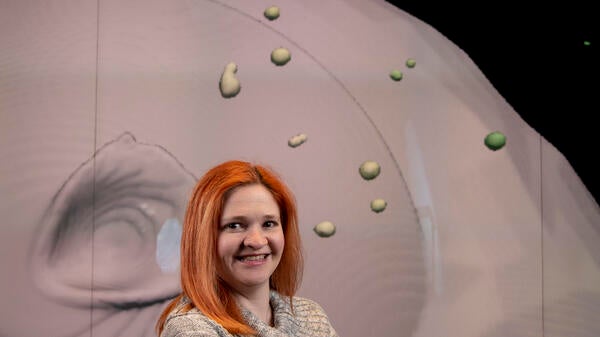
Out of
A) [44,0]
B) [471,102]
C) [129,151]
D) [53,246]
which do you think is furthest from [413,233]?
[44,0]

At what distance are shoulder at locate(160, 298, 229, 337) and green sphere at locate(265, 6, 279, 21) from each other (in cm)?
186

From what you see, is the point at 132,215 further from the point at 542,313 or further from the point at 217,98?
the point at 542,313

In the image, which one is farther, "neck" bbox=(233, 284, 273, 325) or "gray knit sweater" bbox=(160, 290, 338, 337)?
"neck" bbox=(233, 284, 273, 325)

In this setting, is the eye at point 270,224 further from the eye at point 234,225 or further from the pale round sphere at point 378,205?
the pale round sphere at point 378,205

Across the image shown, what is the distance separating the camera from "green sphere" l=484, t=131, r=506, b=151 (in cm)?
312

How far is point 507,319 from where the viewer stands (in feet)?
10.1

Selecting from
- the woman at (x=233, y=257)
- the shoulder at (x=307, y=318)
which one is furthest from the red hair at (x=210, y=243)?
the shoulder at (x=307, y=318)

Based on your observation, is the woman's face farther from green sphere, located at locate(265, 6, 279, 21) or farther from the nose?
green sphere, located at locate(265, 6, 279, 21)

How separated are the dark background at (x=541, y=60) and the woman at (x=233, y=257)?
6.03 feet

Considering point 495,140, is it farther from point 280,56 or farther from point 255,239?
point 255,239

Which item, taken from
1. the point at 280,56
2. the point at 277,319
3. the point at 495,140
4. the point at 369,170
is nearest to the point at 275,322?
the point at 277,319

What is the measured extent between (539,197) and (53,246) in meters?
1.93

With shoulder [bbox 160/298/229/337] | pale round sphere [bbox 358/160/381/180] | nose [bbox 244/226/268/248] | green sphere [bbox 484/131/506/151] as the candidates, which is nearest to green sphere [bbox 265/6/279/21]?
pale round sphere [bbox 358/160/381/180]

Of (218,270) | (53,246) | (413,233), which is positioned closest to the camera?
(218,270)
